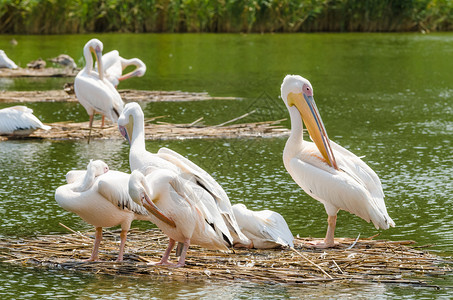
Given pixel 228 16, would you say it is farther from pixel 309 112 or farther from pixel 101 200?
pixel 101 200

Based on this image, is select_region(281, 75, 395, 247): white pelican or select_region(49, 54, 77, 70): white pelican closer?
select_region(281, 75, 395, 247): white pelican

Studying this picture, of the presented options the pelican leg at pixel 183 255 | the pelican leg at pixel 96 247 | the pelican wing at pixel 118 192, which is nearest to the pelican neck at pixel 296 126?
the pelican leg at pixel 183 255

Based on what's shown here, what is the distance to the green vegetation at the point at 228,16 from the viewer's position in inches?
1036

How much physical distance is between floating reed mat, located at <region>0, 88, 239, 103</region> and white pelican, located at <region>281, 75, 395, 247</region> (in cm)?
690

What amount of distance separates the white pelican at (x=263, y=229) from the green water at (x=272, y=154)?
2.12 ft

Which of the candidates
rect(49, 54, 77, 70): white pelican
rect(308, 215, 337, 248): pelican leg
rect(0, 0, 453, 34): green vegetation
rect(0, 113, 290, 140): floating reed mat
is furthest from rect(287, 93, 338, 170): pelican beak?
rect(0, 0, 453, 34): green vegetation

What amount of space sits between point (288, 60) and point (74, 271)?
1546cm

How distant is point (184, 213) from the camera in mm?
4754

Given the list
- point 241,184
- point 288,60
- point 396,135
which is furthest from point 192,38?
point 241,184

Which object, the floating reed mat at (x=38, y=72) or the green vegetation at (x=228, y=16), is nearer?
the floating reed mat at (x=38, y=72)

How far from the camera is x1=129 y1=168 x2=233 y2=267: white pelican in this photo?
Result: 4.72 m

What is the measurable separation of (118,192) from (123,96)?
322 inches

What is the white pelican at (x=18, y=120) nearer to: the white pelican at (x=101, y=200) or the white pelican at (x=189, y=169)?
the white pelican at (x=189, y=169)

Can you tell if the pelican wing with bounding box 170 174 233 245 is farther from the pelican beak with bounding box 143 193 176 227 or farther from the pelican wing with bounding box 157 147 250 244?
the pelican beak with bounding box 143 193 176 227
